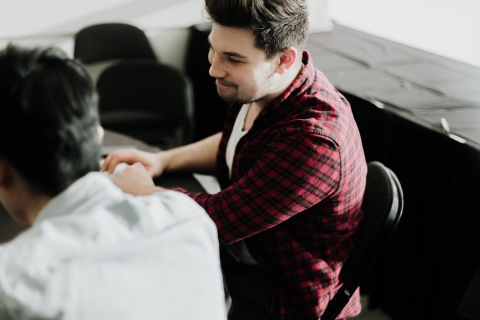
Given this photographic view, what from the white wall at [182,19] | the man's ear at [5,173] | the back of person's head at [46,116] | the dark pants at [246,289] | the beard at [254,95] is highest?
the back of person's head at [46,116]

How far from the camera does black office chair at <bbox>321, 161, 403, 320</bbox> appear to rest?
1115 mm

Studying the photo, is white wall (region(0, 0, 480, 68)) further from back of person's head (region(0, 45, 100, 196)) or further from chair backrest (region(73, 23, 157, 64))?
back of person's head (region(0, 45, 100, 196))

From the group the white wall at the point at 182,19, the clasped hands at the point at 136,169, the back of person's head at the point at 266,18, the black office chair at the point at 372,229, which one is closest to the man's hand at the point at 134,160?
the clasped hands at the point at 136,169

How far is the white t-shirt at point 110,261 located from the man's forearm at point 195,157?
725 millimetres

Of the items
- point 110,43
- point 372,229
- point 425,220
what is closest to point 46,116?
point 372,229

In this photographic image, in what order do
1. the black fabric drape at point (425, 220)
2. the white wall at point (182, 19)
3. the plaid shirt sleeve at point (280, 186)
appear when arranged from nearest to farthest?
the plaid shirt sleeve at point (280, 186) → the black fabric drape at point (425, 220) → the white wall at point (182, 19)

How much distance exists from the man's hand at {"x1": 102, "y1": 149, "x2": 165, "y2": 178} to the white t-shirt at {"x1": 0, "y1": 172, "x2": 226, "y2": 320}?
66 cm

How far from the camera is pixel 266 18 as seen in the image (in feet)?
3.81

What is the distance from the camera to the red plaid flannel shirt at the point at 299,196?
1.08 metres

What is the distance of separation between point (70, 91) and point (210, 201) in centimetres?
56

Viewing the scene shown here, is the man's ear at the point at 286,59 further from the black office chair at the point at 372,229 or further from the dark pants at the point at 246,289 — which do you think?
the dark pants at the point at 246,289

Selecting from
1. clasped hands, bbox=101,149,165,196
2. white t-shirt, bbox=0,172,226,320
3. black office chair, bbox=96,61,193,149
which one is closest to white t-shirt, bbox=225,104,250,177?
clasped hands, bbox=101,149,165,196

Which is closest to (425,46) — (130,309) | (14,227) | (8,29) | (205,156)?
(205,156)

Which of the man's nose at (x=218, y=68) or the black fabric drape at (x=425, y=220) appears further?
the black fabric drape at (x=425, y=220)
